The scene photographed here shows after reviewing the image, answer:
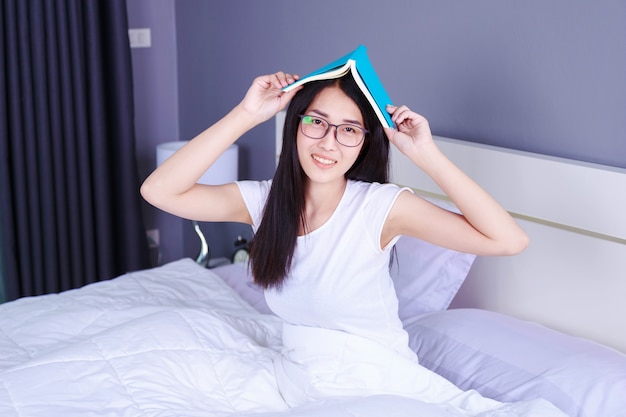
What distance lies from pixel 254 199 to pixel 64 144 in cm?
163

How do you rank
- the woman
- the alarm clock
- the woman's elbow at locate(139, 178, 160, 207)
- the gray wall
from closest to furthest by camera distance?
the woman
the woman's elbow at locate(139, 178, 160, 207)
the gray wall
the alarm clock

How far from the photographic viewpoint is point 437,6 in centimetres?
221

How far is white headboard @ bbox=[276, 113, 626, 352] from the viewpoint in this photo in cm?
181

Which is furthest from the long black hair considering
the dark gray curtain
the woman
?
the dark gray curtain

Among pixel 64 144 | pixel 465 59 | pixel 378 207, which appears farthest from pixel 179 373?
pixel 64 144

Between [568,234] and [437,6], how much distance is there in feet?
2.57

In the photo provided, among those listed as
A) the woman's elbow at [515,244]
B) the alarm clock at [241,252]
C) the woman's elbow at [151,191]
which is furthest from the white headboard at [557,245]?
the alarm clock at [241,252]

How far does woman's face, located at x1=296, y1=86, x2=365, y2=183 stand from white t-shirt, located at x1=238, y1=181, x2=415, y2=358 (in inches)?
4.4

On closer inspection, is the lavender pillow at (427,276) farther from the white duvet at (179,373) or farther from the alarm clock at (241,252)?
the alarm clock at (241,252)

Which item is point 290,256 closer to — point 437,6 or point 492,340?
point 492,340

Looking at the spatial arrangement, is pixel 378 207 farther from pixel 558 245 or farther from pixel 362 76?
pixel 558 245

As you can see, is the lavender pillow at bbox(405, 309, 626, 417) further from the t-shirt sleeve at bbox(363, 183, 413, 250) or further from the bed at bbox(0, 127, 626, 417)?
the t-shirt sleeve at bbox(363, 183, 413, 250)

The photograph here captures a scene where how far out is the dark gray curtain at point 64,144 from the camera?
2.98m

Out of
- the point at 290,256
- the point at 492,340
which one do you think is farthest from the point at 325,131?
the point at 492,340
